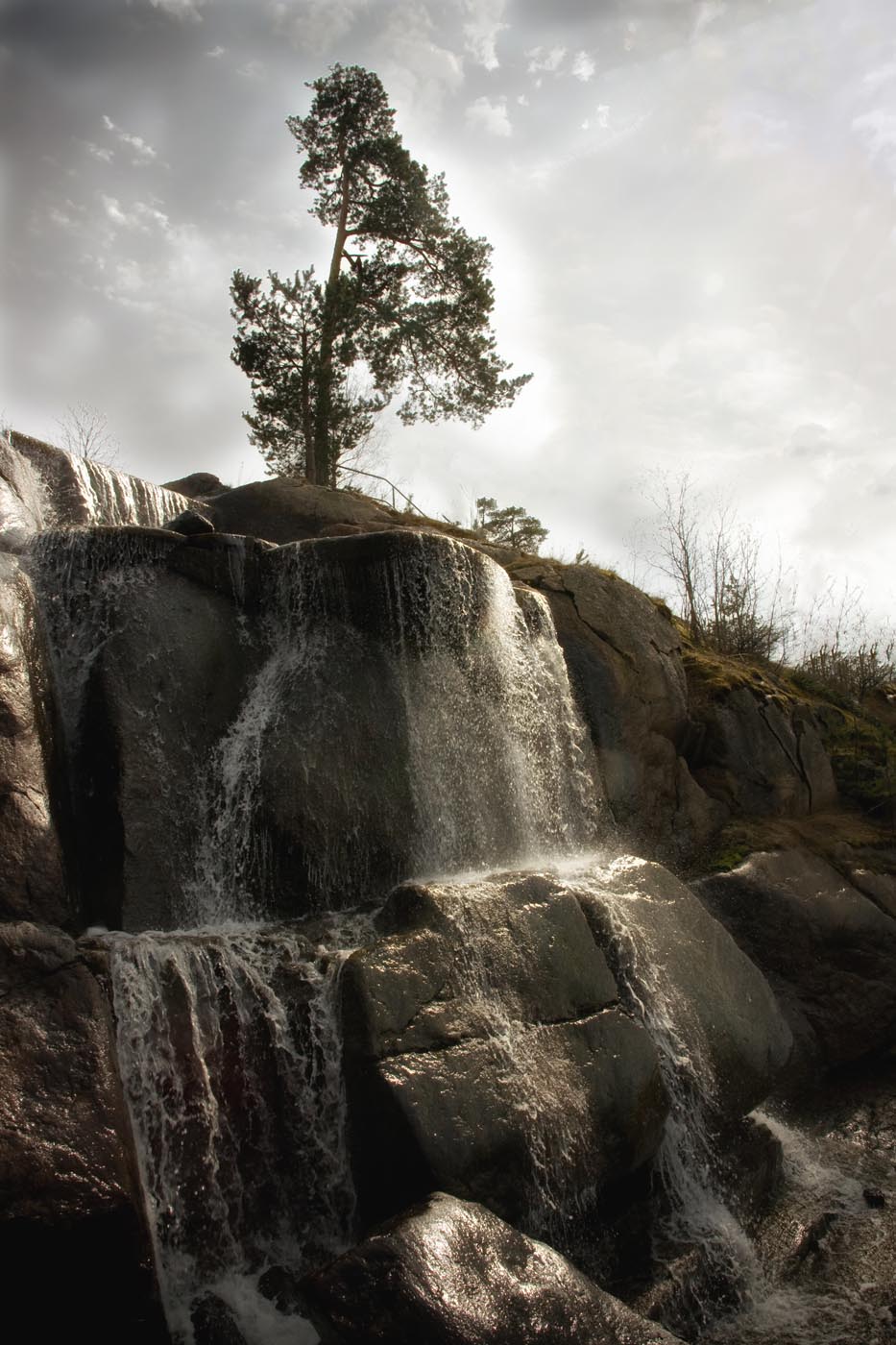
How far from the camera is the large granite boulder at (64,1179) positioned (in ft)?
11.2

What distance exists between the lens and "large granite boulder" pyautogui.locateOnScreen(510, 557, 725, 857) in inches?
357

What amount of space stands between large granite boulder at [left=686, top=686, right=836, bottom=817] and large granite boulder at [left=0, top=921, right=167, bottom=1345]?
760 cm

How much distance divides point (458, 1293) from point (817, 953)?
5.90 m

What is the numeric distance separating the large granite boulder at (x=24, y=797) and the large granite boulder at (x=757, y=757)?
734cm

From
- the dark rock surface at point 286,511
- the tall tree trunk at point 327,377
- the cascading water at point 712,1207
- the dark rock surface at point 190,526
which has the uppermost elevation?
the tall tree trunk at point 327,377

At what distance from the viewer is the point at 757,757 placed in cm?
1016

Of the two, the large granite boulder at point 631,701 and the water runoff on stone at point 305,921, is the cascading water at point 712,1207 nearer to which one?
the water runoff on stone at point 305,921

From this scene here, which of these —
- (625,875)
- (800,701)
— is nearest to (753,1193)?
(625,875)

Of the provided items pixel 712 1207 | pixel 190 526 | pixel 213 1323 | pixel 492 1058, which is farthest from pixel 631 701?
pixel 213 1323

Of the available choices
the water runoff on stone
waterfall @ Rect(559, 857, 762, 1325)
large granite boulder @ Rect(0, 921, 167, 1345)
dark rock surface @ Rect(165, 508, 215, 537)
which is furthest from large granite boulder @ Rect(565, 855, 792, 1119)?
dark rock surface @ Rect(165, 508, 215, 537)

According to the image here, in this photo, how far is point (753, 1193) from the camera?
5457 millimetres

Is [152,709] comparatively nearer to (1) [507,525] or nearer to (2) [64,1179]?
(2) [64,1179]

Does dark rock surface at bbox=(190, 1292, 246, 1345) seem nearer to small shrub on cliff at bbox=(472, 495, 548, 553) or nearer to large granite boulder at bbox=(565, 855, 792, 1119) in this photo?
large granite boulder at bbox=(565, 855, 792, 1119)

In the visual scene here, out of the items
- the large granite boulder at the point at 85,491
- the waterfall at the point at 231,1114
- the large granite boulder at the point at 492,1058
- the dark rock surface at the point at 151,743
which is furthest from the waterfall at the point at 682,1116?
the large granite boulder at the point at 85,491
